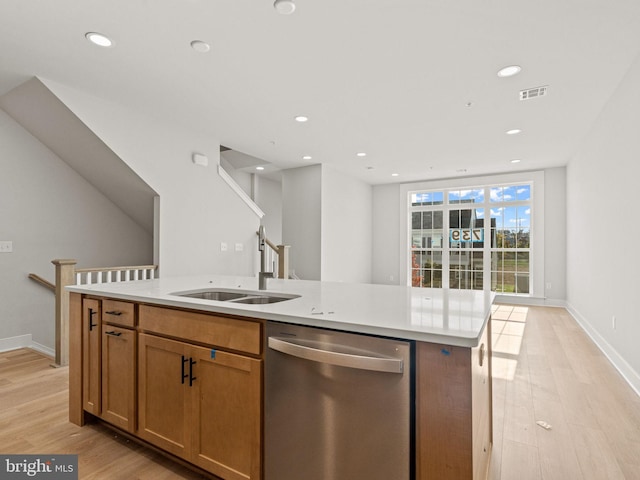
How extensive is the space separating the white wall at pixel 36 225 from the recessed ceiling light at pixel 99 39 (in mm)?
2267

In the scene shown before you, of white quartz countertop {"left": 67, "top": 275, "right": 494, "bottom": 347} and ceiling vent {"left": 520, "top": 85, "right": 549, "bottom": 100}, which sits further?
ceiling vent {"left": 520, "top": 85, "right": 549, "bottom": 100}

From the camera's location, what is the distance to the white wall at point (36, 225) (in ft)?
12.4

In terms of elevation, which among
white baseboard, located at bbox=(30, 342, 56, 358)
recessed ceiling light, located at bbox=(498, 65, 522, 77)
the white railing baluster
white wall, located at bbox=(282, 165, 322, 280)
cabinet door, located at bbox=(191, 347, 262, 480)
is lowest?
white baseboard, located at bbox=(30, 342, 56, 358)

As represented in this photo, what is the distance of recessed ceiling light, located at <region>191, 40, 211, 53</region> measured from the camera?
2.52 m

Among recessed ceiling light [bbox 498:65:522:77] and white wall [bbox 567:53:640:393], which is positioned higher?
recessed ceiling light [bbox 498:65:522:77]

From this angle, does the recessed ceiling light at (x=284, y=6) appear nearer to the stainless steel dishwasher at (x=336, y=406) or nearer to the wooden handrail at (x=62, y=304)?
the stainless steel dishwasher at (x=336, y=406)

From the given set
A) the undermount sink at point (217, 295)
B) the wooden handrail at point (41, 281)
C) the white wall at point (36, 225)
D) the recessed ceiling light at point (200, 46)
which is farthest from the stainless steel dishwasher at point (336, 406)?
the white wall at point (36, 225)

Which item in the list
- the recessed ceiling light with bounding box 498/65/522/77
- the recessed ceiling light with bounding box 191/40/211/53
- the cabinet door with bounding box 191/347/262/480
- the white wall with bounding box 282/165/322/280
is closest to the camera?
the cabinet door with bounding box 191/347/262/480

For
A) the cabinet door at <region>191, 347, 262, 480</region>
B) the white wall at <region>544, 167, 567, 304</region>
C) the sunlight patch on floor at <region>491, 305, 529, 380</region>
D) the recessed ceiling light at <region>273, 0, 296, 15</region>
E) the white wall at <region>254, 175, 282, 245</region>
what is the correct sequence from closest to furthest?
1. the cabinet door at <region>191, 347, 262, 480</region>
2. the recessed ceiling light at <region>273, 0, 296, 15</region>
3. the sunlight patch on floor at <region>491, 305, 529, 380</region>
4. the white wall at <region>544, 167, 567, 304</region>
5. the white wall at <region>254, 175, 282, 245</region>

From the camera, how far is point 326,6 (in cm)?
213

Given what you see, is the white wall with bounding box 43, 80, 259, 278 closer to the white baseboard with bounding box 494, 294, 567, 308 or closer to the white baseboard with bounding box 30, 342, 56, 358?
the white baseboard with bounding box 30, 342, 56, 358

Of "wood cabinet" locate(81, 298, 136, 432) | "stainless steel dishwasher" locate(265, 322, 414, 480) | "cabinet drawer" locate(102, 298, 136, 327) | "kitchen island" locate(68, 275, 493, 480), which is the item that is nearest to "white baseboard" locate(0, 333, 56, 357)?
"kitchen island" locate(68, 275, 493, 480)

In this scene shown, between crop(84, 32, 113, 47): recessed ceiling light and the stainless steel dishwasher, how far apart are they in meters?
2.51

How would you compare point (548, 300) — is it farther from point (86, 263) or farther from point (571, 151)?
point (86, 263)
